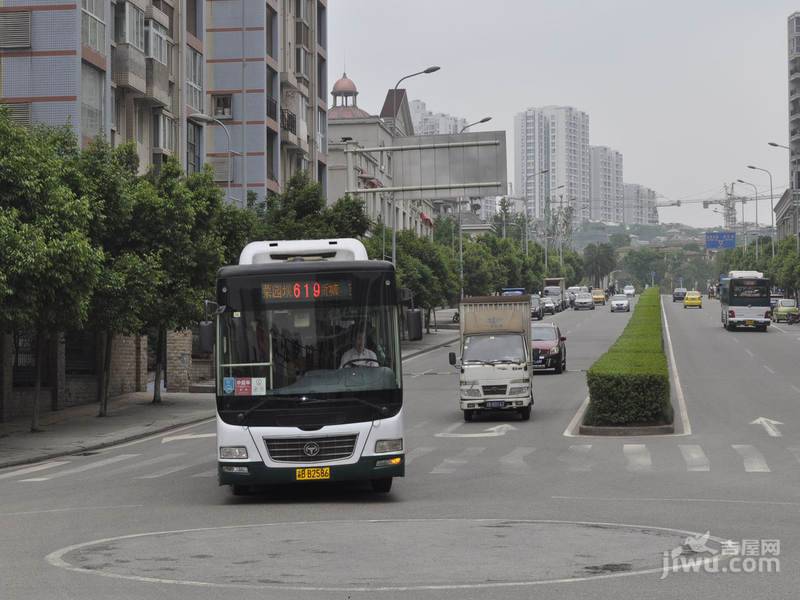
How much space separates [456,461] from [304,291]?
685 centimetres

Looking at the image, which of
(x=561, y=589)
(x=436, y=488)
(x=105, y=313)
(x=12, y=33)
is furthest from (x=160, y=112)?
(x=561, y=589)

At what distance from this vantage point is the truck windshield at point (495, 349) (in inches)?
1170

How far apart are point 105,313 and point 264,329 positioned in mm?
16127

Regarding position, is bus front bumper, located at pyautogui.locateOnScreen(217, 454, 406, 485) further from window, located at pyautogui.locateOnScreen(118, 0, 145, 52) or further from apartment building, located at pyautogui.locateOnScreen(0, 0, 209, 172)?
window, located at pyautogui.locateOnScreen(118, 0, 145, 52)

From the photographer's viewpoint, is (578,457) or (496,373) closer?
(578,457)

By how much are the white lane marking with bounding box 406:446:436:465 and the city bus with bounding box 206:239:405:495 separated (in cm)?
606

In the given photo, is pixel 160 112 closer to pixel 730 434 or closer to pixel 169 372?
pixel 169 372

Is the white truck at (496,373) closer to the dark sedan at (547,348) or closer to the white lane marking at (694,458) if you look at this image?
the white lane marking at (694,458)

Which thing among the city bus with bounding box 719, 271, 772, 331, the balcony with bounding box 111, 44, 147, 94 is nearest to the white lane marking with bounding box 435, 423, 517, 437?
the balcony with bounding box 111, 44, 147, 94

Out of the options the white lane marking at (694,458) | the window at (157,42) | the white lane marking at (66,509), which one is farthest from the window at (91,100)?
the white lane marking at (66,509)

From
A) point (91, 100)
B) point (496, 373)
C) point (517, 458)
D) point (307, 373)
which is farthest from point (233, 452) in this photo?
point (91, 100)

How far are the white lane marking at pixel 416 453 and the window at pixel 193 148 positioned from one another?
30.3 meters

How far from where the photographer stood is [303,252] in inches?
659

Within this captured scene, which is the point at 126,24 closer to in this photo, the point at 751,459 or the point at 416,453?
the point at 416,453
